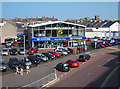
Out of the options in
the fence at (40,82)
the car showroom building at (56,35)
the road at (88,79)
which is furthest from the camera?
the car showroom building at (56,35)

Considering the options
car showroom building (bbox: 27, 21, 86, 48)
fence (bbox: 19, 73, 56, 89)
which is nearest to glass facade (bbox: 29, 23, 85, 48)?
car showroom building (bbox: 27, 21, 86, 48)

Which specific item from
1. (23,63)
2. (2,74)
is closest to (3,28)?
(23,63)

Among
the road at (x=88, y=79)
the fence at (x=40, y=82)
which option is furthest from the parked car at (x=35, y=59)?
the fence at (x=40, y=82)

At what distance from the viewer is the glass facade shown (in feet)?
157

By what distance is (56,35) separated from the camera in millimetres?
49500

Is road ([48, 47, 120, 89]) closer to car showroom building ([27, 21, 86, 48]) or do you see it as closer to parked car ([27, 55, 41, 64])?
parked car ([27, 55, 41, 64])

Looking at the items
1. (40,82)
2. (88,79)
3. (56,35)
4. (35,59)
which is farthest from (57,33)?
(40,82)

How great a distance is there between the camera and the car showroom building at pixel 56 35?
4781 centimetres

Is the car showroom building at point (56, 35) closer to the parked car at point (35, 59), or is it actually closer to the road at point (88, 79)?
the parked car at point (35, 59)

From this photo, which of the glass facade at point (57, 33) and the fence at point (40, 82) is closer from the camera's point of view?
the fence at point (40, 82)

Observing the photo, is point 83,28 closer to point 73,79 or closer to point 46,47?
point 46,47

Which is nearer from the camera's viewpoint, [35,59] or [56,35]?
[35,59]

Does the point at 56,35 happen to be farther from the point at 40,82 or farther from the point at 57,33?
the point at 40,82

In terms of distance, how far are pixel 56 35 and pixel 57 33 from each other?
1.85ft
